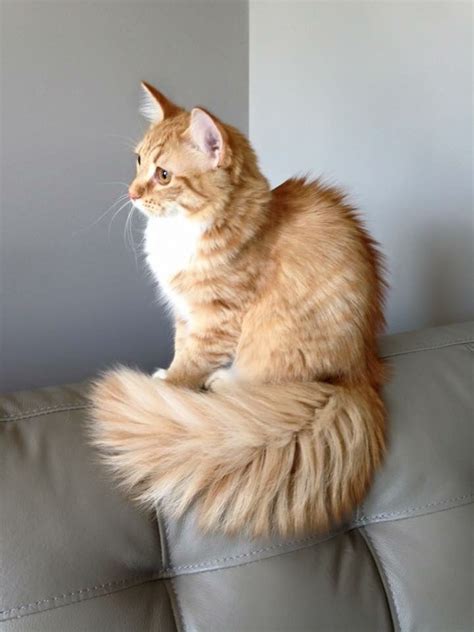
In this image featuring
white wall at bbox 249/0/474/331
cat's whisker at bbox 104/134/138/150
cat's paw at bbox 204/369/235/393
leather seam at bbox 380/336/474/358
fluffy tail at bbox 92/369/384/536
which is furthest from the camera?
cat's whisker at bbox 104/134/138/150

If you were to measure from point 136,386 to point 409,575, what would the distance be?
1.55 feet

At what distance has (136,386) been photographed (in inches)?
35.2

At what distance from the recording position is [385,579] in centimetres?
87

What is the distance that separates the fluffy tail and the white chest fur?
227mm

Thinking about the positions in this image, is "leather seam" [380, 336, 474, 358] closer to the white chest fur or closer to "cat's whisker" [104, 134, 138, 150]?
the white chest fur

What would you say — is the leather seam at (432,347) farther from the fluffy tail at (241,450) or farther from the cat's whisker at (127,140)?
the cat's whisker at (127,140)

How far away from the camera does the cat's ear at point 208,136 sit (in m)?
0.98

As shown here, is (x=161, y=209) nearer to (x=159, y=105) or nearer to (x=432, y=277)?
(x=159, y=105)

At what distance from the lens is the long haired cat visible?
823 millimetres

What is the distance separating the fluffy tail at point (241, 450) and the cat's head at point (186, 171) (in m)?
0.31

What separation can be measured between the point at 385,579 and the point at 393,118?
1093 mm

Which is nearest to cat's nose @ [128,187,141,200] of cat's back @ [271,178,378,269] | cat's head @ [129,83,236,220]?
cat's head @ [129,83,236,220]

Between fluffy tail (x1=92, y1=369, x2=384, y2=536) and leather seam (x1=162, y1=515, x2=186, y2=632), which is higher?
fluffy tail (x1=92, y1=369, x2=384, y2=536)

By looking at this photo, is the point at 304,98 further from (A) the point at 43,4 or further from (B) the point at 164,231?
(B) the point at 164,231
